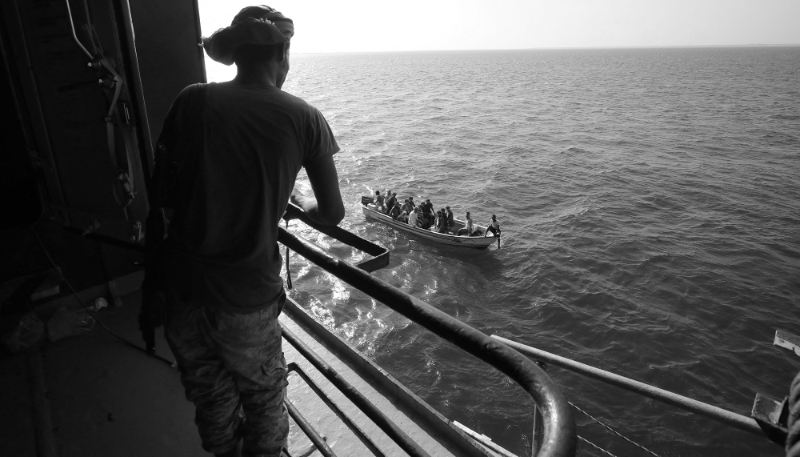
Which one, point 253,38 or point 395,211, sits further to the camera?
point 395,211

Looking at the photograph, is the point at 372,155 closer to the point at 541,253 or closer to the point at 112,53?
the point at 541,253

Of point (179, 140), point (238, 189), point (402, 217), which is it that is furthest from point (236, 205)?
point (402, 217)

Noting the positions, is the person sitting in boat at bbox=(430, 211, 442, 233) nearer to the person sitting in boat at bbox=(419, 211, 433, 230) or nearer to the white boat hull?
the person sitting in boat at bbox=(419, 211, 433, 230)

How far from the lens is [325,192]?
73.8 inches

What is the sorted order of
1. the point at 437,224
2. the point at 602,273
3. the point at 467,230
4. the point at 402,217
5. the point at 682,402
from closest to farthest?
the point at 682,402
the point at 602,273
the point at 467,230
the point at 437,224
the point at 402,217

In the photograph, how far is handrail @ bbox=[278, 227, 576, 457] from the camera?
1.09 meters

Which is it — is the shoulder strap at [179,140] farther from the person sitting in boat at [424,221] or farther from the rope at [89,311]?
the person sitting in boat at [424,221]

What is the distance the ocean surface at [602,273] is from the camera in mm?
15023

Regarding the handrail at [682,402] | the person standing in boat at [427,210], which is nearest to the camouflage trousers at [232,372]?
the handrail at [682,402]

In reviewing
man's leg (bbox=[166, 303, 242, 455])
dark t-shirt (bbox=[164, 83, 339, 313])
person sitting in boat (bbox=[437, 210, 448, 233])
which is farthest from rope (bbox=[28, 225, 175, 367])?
person sitting in boat (bbox=[437, 210, 448, 233])

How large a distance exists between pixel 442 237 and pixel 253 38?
2203 centimetres

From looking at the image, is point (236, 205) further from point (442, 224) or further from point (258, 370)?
point (442, 224)

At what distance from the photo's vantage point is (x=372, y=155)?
42781 mm

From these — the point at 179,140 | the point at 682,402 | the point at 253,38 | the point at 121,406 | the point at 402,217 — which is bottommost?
the point at 402,217
